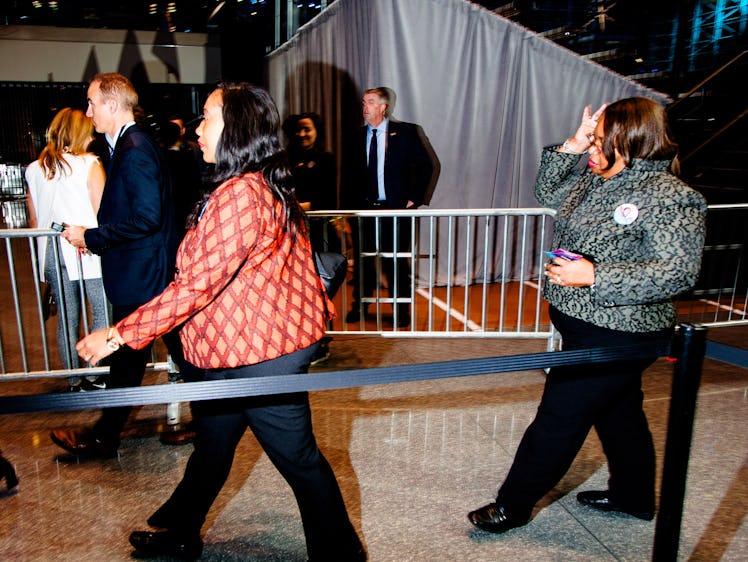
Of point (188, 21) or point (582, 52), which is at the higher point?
point (188, 21)

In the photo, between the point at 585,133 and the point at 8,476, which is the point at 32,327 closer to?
the point at 8,476

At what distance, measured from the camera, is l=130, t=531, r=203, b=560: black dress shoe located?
2523 mm

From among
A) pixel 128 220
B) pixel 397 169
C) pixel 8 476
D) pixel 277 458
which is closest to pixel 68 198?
pixel 128 220

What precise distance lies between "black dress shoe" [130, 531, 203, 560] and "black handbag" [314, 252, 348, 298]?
1.16 meters

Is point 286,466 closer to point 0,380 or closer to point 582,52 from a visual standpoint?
point 0,380

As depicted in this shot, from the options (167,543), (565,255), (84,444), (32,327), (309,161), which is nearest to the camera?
(565,255)

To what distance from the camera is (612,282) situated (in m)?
2.27

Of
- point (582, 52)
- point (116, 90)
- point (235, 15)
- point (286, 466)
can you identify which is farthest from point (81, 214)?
point (582, 52)

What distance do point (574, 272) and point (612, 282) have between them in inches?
5.6

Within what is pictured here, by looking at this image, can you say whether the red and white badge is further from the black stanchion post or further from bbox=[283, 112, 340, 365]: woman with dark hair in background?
bbox=[283, 112, 340, 365]: woman with dark hair in background

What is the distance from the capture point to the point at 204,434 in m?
2.33

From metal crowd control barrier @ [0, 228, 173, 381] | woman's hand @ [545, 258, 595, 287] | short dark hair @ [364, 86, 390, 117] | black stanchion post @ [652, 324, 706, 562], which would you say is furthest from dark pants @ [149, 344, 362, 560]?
short dark hair @ [364, 86, 390, 117]

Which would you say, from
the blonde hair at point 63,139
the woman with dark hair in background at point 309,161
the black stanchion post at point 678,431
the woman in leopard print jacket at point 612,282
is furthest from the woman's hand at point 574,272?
the woman with dark hair in background at point 309,161

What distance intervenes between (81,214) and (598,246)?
315 cm
